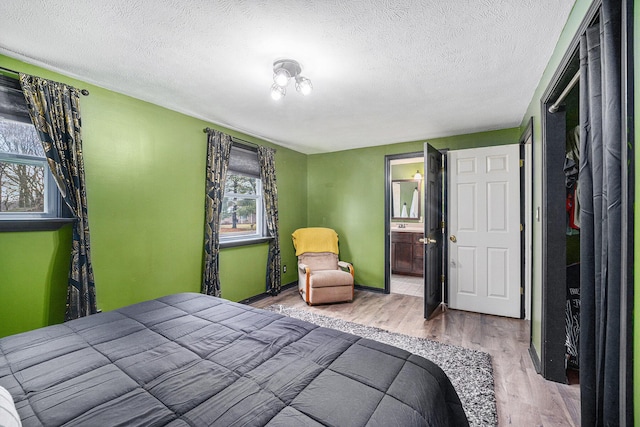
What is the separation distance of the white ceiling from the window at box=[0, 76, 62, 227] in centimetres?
35

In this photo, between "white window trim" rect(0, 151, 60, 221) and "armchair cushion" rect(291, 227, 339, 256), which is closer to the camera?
"white window trim" rect(0, 151, 60, 221)

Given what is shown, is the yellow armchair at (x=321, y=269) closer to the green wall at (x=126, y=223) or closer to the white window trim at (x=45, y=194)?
the green wall at (x=126, y=223)

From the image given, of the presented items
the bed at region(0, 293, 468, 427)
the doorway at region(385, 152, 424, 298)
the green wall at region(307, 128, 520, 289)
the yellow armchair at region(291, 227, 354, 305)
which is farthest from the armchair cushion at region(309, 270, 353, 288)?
the bed at region(0, 293, 468, 427)

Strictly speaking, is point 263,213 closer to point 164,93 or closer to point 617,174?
point 164,93

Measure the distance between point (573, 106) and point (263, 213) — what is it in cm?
377

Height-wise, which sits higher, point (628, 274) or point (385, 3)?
point (385, 3)

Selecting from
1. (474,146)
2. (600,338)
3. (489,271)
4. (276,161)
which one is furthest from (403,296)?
(600,338)

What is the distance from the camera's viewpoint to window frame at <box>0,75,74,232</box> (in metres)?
2.03

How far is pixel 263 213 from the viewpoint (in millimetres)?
4379

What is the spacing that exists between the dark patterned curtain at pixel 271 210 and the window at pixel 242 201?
0.43ft

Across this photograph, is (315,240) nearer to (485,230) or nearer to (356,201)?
(356,201)

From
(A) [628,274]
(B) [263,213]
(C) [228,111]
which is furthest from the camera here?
(B) [263,213]

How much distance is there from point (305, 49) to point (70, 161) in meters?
2.09

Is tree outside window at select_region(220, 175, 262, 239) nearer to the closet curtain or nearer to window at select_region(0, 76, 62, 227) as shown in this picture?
window at select_region(0, 76, 62, 227)
